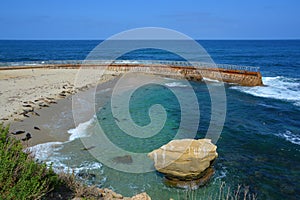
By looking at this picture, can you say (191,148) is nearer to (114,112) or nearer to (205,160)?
(205,160)

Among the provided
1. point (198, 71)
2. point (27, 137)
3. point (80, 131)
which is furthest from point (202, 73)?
point (27, 137)

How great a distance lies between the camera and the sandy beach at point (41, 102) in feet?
48.7

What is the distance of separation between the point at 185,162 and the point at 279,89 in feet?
83.7

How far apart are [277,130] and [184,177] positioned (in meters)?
9.73

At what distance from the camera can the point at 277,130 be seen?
54.3 feet

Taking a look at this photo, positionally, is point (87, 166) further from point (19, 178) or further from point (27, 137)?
point (19, 178)

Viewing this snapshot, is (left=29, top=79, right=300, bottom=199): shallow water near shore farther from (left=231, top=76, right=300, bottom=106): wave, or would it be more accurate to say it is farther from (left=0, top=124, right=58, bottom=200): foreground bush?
(left=0, top=124, right=58, bottom=200): foreground bush

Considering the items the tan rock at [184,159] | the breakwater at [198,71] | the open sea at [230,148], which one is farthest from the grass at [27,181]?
the breakwater at [198,71]

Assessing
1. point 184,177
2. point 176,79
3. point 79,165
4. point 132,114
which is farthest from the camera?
point 176,79

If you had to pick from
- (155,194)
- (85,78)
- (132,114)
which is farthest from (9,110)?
(85,78)

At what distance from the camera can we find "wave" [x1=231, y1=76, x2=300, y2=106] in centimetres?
2605

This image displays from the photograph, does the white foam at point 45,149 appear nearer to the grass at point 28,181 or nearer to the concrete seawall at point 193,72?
the grass at point 28,181

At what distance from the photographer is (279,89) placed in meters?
30.6

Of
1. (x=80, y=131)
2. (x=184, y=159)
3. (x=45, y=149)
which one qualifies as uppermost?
(x=184, y=159)
